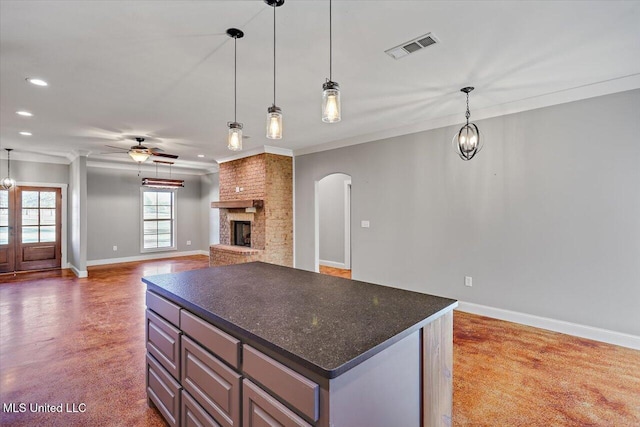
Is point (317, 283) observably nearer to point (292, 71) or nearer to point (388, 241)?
point (292, 71)

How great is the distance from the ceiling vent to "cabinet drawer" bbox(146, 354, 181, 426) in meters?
2.75

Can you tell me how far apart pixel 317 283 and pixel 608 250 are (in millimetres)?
3118

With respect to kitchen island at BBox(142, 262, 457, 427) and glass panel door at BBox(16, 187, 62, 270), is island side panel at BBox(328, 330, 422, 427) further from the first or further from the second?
glass panel door at BBox(16, 187, 62, 270)

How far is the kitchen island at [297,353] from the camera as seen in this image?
1.09m

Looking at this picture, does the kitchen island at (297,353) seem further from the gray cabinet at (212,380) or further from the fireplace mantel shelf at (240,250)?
the fireplace mantel shelf at (240,250)

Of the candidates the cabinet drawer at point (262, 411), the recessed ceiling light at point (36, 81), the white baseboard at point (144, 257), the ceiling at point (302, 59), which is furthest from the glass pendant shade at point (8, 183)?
the cabinet drawer at point (262, 411)

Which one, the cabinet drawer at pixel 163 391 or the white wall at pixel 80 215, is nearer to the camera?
the cabinet drawer at pixel 163 391

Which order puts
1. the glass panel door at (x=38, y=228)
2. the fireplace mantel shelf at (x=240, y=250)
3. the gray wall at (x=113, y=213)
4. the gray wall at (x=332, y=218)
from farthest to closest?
the gray wall at (x=113, y=213)
the gray wall at (x=332, y=218)
the glass panel door at (x=38, y=228)
the fireplace mantel shelf at (x=240, y=250)

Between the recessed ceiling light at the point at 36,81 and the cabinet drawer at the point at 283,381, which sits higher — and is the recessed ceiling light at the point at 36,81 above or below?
above

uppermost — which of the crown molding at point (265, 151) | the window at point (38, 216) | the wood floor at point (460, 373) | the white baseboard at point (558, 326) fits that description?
the crown molding at point (265, 151)

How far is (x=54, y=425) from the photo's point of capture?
2.05 m

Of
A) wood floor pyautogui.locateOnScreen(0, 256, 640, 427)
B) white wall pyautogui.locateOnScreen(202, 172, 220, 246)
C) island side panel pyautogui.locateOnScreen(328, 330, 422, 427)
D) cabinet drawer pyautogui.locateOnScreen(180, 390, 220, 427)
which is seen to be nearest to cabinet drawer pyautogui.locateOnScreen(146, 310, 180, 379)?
cabinet drawer pyautogui.locateOnScreen(180, 390, 220, 427)

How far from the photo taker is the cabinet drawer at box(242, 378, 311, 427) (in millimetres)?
1117

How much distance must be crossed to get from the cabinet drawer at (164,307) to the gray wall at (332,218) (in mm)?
5463
